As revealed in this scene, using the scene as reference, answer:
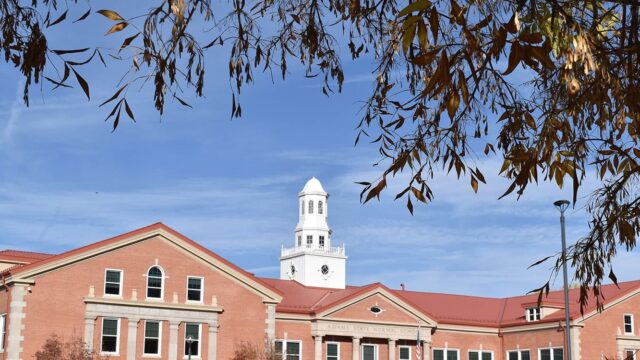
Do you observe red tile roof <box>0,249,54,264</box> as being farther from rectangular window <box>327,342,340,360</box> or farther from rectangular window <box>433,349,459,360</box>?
rectangular window <box>433,349,459,360</box>

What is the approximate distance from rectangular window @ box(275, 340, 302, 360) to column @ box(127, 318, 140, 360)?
30.7 ft

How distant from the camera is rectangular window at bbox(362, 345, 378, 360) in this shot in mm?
59031

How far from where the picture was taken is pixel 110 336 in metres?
49.4

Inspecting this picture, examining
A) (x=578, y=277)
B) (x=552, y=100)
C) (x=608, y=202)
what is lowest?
(x=578, y=277)

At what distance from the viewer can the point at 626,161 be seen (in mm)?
10188

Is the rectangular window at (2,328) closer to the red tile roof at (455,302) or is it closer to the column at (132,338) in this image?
the column at (132,338)

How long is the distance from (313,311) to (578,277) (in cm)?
4672

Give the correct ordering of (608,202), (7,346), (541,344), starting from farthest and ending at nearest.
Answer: (541,344) < (7,346) < (608,202)

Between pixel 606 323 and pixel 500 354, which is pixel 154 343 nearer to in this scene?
pixel 500 354

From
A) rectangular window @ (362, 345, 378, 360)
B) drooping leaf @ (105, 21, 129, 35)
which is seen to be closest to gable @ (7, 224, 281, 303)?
rectangular window @ (362, 345, 378, 360)

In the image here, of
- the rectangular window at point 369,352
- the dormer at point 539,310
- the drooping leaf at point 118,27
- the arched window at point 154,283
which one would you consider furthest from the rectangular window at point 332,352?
the drooping leaf at point 118,27

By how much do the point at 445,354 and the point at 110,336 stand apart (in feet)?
77.7

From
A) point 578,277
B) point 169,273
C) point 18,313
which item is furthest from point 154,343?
point 578,277

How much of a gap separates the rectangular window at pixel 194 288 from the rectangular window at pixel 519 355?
932 inches
